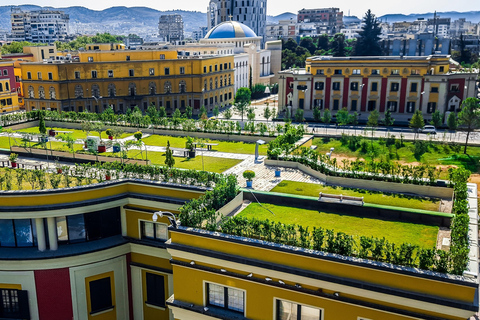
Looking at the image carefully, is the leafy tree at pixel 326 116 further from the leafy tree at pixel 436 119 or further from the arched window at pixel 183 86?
the arched window at pixel 183 86

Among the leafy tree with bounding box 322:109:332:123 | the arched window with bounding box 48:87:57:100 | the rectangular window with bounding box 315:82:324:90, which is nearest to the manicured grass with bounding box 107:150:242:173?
the leafy tree with bounding box 322:109:332:123

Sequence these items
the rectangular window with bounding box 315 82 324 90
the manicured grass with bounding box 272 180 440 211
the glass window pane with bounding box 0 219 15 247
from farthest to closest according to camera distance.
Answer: the rectangular window with bounding box 315 82 324 90
the manicured grass with bounding box 272 180 440 211
the glass window pane with bounding box 0 219 15 247

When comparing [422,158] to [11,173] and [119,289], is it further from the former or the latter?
[11,173]

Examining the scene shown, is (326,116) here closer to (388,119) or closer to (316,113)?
(316,113)

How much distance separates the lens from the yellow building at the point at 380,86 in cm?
6400

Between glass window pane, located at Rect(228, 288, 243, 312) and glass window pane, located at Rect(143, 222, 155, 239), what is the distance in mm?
7145

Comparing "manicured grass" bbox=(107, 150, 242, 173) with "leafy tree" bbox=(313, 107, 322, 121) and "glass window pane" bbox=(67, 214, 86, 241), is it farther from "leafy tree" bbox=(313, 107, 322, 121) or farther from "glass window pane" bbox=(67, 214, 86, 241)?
"leafy tree" bbox=(313, 107, 322, 121)

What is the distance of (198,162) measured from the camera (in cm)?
3228

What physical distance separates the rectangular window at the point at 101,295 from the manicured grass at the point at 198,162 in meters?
11.2

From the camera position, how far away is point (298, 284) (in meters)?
14.1

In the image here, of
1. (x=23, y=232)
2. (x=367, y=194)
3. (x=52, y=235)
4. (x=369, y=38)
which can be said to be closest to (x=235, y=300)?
(x=52, y=235)

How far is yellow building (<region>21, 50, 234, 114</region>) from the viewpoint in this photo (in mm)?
68250

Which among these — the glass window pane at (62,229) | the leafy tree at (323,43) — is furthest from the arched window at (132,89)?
the leafy tree at (323,43)

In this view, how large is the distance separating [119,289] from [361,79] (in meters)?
55.9
